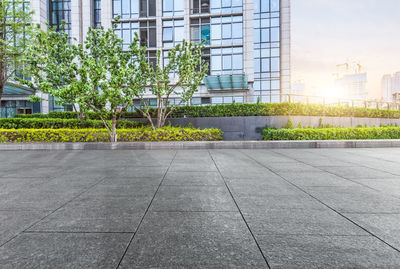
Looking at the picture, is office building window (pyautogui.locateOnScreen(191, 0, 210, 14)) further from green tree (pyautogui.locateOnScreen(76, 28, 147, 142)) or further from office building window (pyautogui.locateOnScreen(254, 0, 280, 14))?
green tree (pyautogui.locateOnScreen(76, 28, 147, 142))

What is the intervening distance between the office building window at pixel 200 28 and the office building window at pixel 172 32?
1299 millimetres

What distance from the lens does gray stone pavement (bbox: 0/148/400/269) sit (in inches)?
83.6

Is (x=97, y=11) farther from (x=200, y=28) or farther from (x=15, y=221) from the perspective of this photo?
(x=15, y=221)

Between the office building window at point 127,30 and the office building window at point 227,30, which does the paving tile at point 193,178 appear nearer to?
the office building window at point 227,30

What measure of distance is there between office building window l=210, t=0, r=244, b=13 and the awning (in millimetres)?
8859

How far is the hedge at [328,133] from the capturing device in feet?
42.7

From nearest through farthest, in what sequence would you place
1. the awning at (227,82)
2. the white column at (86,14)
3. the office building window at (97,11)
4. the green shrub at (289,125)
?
1. the green shrub at (289,125)
2. the awning at (227,82)
3. the white column at (86,14)
4. the office building window at (97,11)

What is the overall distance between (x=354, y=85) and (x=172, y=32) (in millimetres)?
160635

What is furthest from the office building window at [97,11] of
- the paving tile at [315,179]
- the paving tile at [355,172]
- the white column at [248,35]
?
the paving tile at [355,172]

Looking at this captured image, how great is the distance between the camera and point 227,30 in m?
27.1

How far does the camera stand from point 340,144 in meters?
11.3

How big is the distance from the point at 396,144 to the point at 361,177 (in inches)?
359

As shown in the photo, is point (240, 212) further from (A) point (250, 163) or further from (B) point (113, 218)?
(A) point (250, 163)

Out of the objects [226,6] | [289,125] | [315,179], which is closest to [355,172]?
[315,179]
